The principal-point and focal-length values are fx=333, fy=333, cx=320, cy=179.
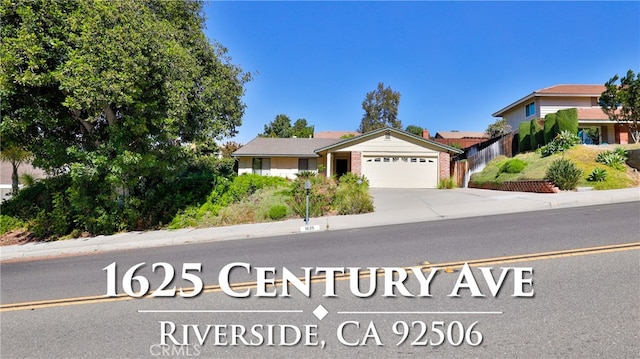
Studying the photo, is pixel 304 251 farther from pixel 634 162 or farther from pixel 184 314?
pixel 634 162

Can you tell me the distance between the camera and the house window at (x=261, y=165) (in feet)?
92.7

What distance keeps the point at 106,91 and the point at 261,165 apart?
19.8m

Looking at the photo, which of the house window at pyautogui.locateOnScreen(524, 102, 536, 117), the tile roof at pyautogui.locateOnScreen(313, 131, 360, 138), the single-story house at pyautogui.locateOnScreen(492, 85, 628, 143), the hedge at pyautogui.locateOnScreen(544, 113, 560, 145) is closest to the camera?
the hedge at pyautogui.locateOnScreen(544, 113, 560, 145)

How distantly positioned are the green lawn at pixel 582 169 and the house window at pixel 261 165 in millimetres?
16324

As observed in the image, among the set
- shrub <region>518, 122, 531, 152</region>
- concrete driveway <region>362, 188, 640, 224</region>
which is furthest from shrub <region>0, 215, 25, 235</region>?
shrub <region>518, 122, 531, 152</region>

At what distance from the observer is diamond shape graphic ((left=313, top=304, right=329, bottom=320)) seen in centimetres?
375

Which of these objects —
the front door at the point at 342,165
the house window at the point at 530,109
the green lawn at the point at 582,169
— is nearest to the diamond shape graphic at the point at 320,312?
the green lawn at the point at 582,169

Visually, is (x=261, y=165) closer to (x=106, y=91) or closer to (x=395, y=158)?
(x=395, y=158)

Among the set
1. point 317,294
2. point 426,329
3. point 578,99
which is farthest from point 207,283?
point 578,99

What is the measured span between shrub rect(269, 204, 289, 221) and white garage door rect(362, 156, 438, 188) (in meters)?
13.1

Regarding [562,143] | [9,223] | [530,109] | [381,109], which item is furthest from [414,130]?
[9,223]

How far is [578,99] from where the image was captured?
26328 mm

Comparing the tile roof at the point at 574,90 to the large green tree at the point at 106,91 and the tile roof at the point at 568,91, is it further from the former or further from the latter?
the large green tree at the point at 106,91

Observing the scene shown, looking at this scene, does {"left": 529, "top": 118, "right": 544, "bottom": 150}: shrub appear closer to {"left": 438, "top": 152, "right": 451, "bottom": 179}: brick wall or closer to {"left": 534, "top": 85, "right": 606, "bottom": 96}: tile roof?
{"left": 438, "top": 152, "right": 451, "bottom": 179}: brick wall
